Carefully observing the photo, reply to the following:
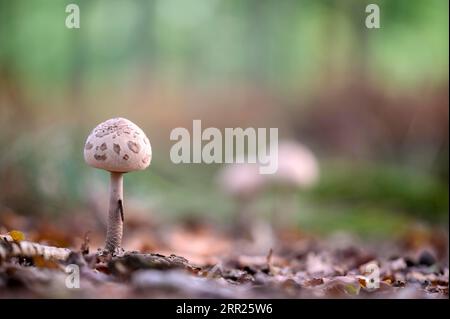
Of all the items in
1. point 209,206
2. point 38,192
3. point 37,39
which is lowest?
point 209,206

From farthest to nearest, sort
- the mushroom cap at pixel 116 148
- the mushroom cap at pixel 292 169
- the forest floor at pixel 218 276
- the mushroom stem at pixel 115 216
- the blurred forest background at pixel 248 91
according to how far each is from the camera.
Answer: the blurred forest background at pixel 248 91
the mushroom cap at pixel 292 169
the mushroom stem at pixel 115 216
the mushroom cap at pixel 116 148
the forest floor at pixel 218 276

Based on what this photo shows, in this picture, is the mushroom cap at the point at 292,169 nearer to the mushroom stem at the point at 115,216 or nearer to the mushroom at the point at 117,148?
the mushroom stem at the point at 115,216

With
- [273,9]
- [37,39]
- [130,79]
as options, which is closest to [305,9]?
[273,9]

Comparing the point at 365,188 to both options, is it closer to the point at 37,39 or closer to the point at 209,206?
the point at 209,206

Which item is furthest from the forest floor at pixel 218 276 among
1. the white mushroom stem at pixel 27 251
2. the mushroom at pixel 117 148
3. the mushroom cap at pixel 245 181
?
the mushroom cap at pixel 245 181

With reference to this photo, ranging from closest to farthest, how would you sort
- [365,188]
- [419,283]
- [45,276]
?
[45,276]
[419,283]
[365,188]

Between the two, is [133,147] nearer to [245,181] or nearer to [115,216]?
[115,216]
